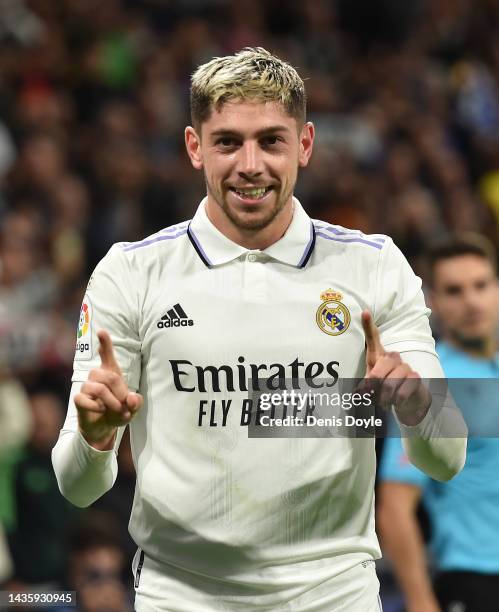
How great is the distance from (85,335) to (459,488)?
6.91ft

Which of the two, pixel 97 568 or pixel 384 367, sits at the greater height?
pixel 384 367

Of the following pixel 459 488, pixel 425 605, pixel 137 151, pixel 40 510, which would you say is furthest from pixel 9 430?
pixel 137 151

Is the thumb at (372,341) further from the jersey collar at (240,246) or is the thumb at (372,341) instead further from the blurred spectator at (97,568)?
the blurred spectator at (97,568)

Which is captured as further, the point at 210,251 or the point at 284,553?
the point at 210,251

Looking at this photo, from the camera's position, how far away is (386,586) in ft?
21.6

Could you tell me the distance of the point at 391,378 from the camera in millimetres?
2893

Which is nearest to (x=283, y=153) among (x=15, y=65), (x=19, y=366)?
(x=19, y=366)

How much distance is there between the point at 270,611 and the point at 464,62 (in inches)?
393

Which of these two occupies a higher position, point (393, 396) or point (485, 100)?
point (485, 100)

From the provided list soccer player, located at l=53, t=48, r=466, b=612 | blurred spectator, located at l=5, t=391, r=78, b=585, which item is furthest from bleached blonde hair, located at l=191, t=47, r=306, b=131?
blurred spectator, located at l=5, t=391, r=78, b=585

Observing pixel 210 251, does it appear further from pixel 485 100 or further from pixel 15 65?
pixel 485 100

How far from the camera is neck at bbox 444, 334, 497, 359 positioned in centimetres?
520

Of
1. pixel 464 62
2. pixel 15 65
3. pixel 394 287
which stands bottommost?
pixel 394 287

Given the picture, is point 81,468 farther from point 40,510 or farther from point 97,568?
point 40,510
